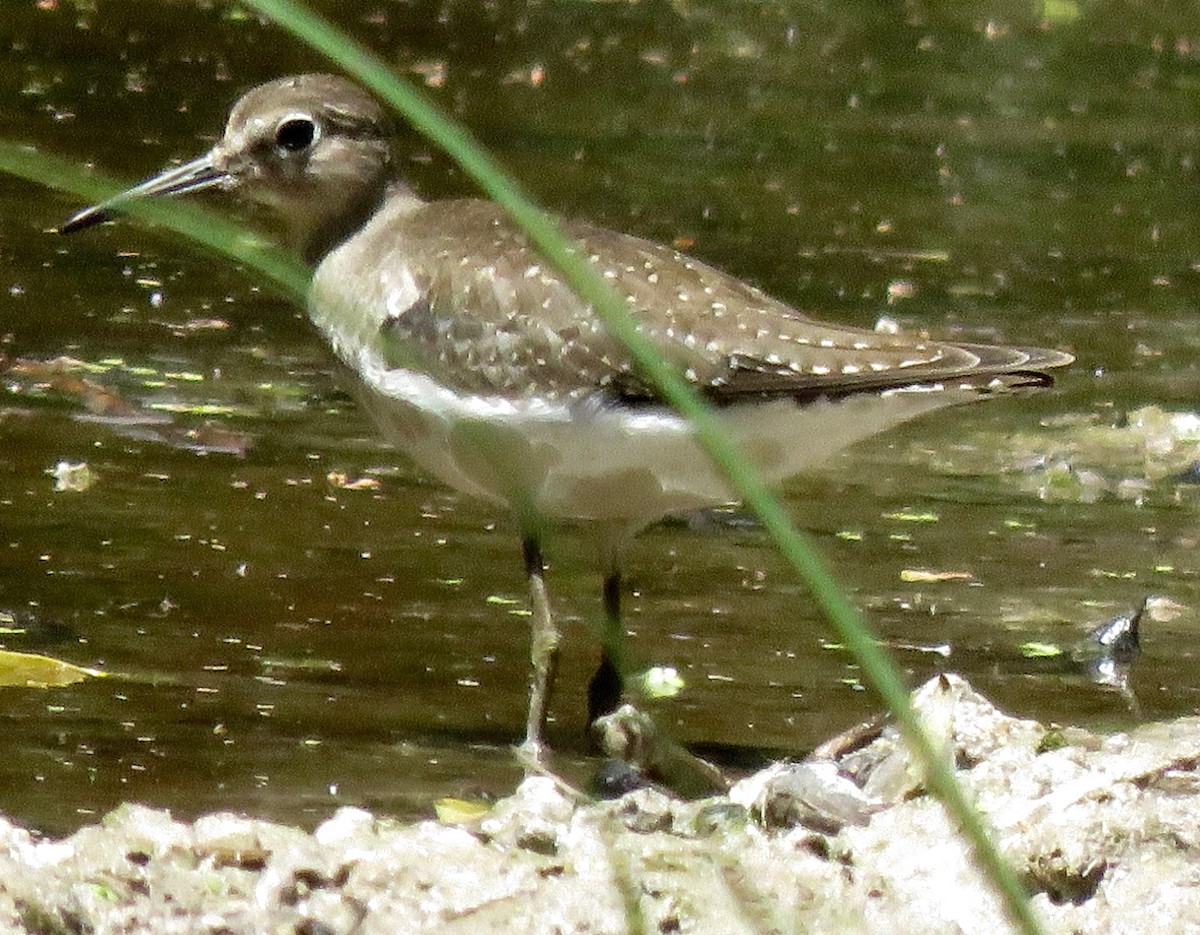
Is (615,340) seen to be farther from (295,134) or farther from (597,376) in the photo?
(295,134)

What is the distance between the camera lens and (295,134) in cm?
596

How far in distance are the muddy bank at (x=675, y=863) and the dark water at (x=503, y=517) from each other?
2.25 feet

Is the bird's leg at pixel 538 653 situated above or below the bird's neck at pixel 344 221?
below

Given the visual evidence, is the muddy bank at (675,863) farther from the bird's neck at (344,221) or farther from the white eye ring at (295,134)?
the white eye ring at (295,134)

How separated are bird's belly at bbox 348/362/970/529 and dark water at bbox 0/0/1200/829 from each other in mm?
330

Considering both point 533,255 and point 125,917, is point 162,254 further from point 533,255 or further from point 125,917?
point 125,917

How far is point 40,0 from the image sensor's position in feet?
38.7

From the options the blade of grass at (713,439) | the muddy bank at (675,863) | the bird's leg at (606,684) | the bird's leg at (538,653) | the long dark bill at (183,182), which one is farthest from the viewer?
the long dark bill at (183,182)

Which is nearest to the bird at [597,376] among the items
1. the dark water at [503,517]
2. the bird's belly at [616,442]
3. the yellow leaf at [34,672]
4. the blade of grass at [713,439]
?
the bird's belly at [616,442]

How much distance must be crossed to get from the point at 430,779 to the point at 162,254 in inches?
163

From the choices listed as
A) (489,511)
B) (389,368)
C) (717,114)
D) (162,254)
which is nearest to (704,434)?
(389,368)

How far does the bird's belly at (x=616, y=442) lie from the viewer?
200 inches

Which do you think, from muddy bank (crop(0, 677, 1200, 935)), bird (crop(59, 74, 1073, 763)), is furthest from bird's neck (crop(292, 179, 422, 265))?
muddy bank (crop(0, 677, 1200, 935))

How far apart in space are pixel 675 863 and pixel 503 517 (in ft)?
8.10
